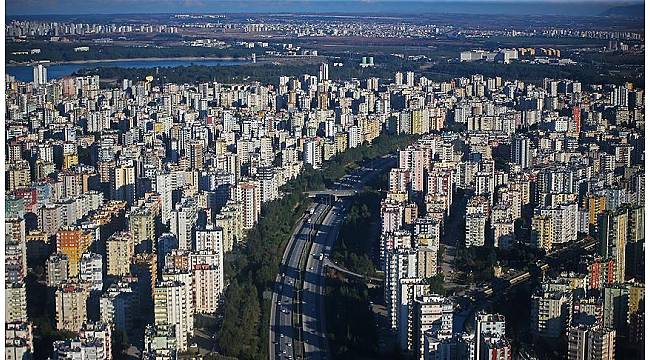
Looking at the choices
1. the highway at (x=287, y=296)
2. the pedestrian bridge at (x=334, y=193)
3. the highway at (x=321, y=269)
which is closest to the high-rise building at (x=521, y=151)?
the highway at (x=321, y=269)

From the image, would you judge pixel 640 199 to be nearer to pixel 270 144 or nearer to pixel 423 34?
pixel 423 34

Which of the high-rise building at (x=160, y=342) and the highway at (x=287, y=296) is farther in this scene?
the highway at (x=287, y=296)

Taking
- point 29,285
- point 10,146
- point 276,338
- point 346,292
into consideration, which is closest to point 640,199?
point 346,292

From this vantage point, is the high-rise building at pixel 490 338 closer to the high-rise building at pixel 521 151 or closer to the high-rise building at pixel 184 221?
the high-rise building at pixel 184 221

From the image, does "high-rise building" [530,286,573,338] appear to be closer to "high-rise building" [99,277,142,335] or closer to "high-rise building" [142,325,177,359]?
"high-rise building" [142,325,177,359]

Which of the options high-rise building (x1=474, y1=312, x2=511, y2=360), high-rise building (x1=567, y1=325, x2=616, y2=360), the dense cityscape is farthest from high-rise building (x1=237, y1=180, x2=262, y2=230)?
high-rise building (x1=567, y1=325, x2=616, y2=360)
